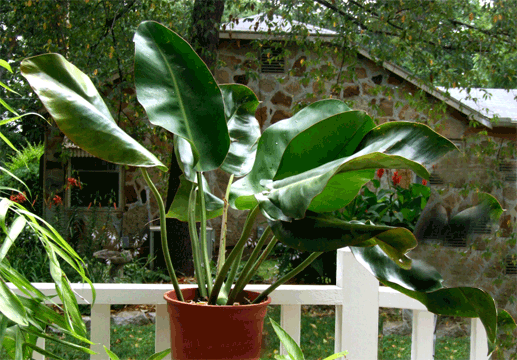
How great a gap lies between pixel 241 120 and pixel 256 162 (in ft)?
0.74

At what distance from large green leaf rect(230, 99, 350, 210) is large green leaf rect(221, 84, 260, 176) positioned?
115 millimetres

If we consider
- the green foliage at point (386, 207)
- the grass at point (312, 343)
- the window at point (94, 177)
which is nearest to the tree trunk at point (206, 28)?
the green foliage at point (386, 207)

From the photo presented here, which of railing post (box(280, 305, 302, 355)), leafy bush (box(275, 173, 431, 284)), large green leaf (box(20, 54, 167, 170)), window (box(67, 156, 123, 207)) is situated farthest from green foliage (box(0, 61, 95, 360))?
window (box(67, 156, 123, 207))

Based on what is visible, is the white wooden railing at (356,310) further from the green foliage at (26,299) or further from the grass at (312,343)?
the grass at (312,343)

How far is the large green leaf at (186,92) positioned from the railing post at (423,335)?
0.76 m

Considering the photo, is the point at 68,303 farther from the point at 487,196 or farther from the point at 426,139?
the point at 487,196

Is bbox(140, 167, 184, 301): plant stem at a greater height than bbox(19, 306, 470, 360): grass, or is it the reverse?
bbox(140, 167, 184, 301): plant stem

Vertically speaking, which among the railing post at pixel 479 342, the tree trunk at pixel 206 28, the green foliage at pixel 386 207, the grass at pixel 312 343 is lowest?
the grass at pixel 312 343

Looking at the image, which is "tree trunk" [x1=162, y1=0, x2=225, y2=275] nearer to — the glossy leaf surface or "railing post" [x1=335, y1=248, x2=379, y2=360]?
"railing post" [x1=335, y1=248, x2=379, y2=360]

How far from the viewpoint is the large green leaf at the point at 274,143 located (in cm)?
88

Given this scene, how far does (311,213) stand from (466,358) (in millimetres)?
3495

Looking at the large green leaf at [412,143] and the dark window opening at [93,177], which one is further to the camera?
the dark window opening at [93,177]

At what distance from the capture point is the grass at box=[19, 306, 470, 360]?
3.28 m

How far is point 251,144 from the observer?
107 centimetres
